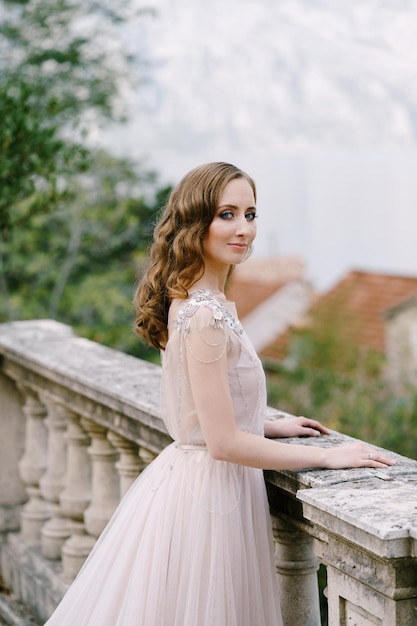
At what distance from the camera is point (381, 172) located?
72750 millimetres

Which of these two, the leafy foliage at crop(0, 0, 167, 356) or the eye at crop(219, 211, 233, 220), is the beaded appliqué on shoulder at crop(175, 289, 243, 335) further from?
the leafy foliage at crop(0, 0, 167, 356)

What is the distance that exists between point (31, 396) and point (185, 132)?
59.1m

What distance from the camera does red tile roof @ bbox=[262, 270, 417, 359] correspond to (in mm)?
25922

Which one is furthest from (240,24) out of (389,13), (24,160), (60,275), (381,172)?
(24,160)

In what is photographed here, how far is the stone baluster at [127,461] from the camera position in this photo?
9.40ft

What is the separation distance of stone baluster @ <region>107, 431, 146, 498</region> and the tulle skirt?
0.65 metres

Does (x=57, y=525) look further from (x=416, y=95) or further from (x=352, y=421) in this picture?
(x=416, y=95)

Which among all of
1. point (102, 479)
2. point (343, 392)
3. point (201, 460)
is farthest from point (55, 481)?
point (343, 392)

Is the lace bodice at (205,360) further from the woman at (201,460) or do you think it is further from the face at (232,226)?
the face at (232,226)

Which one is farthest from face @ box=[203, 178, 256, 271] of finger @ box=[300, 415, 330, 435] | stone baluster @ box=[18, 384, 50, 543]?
stone baluster @ box=[18, 384, 50, 543]

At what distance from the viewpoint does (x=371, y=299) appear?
91.7 feet

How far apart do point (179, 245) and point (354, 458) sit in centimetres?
67

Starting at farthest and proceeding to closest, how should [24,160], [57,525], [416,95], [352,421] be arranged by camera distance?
[416,95] < [352,421] < [24,160] < [57,525]

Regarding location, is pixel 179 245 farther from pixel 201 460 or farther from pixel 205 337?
pixel 201 460
